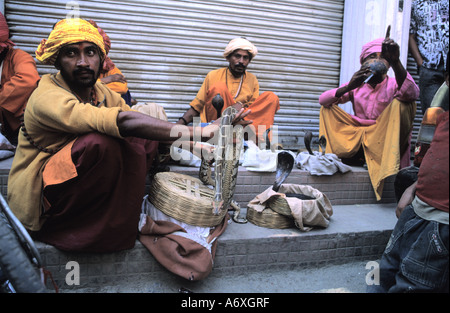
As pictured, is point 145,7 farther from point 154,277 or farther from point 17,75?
point 154,277

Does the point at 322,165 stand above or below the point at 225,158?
below

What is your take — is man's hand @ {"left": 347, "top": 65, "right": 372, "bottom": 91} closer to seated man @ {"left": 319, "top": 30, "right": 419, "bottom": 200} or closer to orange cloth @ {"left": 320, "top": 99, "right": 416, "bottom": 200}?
seated man @ {"left": 319, "top": 30, "right": 419, "bottom": 200}

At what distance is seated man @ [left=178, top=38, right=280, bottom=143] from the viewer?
160 inches

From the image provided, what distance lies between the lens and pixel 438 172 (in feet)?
4.90

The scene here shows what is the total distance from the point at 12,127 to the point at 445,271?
3730 millimetres

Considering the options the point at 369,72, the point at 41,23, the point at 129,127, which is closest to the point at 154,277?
the point at 129,127

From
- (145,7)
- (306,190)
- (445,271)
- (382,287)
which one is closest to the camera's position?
(445,271)

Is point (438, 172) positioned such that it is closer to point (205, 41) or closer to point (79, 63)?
point (79, 63)

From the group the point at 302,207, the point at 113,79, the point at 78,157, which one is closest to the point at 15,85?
the point at 113,79

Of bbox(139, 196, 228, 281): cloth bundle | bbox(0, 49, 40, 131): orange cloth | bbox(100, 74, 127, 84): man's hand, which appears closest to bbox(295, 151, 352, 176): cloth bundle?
bbox(139, 196, 228, 281): cloth bundle

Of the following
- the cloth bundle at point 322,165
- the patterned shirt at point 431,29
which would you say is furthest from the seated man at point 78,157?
the patterned shirt at point 431,29

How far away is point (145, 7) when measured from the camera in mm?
4344

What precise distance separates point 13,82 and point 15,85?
35 millimetres

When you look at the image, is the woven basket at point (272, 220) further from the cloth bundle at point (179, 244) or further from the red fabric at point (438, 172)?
the red fabric at point (438, 172)
